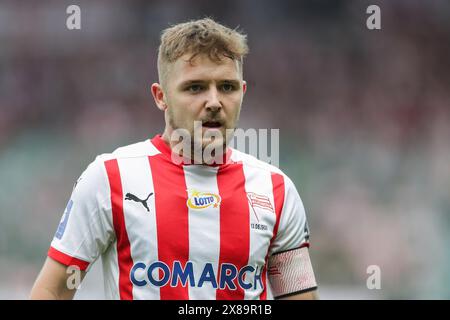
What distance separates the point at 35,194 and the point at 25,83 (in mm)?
1187

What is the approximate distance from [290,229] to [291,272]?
16cm

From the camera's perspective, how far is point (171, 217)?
251cm

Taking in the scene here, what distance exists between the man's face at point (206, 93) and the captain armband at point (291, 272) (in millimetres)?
478

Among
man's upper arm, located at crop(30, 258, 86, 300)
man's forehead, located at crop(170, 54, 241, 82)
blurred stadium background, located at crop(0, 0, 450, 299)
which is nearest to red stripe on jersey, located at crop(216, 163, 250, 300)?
man's forehead, located at crop(170, 54, 241, 82)

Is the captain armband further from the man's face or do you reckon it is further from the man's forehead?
the man's forehead

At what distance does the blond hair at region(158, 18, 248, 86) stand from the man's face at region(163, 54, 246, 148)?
0.02m

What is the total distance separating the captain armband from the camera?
2.65 meters

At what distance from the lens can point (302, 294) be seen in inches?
104

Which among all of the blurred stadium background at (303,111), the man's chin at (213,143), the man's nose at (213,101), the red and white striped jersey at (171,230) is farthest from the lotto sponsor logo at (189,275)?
the blurred stadium background at (303,111)

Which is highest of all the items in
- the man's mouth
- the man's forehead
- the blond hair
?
the blond hair

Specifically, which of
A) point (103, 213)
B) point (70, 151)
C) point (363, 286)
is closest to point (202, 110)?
point (103, 213)

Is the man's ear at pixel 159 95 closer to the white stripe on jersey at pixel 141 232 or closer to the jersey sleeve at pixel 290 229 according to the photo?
the white stripe on jersey at pixel 141 232

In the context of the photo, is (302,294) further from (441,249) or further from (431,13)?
(431,13)

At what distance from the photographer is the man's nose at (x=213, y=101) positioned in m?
2.48
